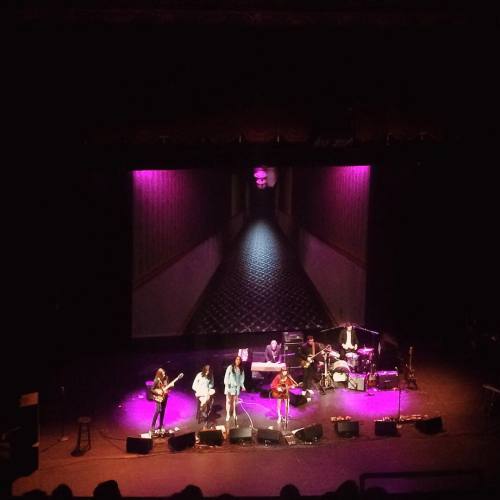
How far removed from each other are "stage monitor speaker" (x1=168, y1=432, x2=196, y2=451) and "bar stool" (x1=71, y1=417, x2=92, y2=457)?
1383mm

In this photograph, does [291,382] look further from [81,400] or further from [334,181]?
[334,181]

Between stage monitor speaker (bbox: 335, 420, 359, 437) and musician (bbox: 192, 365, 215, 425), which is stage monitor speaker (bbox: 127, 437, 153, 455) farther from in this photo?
stage monitor speaker (bbox: 335, 420, 359, 437)

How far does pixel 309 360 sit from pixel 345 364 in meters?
0.93

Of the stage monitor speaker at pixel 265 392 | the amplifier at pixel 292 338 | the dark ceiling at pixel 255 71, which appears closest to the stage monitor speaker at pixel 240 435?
the stage monitor speaker at pixel 265 392

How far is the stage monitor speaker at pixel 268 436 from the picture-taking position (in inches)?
335

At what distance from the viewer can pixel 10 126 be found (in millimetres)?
7641

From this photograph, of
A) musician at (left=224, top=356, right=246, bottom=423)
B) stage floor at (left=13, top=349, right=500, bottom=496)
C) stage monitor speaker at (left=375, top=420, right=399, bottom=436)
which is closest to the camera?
stage floor at (left=13, top=349, right=500, bottom=496)

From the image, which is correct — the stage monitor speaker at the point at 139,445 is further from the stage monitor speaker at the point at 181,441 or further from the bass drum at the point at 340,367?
the bass drum at the point at 340,367

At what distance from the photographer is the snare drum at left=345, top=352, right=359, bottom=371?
11.2 metres

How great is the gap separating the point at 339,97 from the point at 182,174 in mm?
6914

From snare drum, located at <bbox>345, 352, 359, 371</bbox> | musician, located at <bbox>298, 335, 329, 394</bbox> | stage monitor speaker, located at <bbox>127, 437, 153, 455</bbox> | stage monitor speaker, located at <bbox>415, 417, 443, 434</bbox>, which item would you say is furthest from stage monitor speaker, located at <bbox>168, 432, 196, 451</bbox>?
snare drum, located at <bbox>345, 352, 359, 371</bbox>

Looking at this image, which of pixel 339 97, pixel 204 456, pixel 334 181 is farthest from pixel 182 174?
pixel 204 456

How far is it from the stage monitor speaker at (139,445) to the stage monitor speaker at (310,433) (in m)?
2.48

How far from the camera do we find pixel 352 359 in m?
11.2
